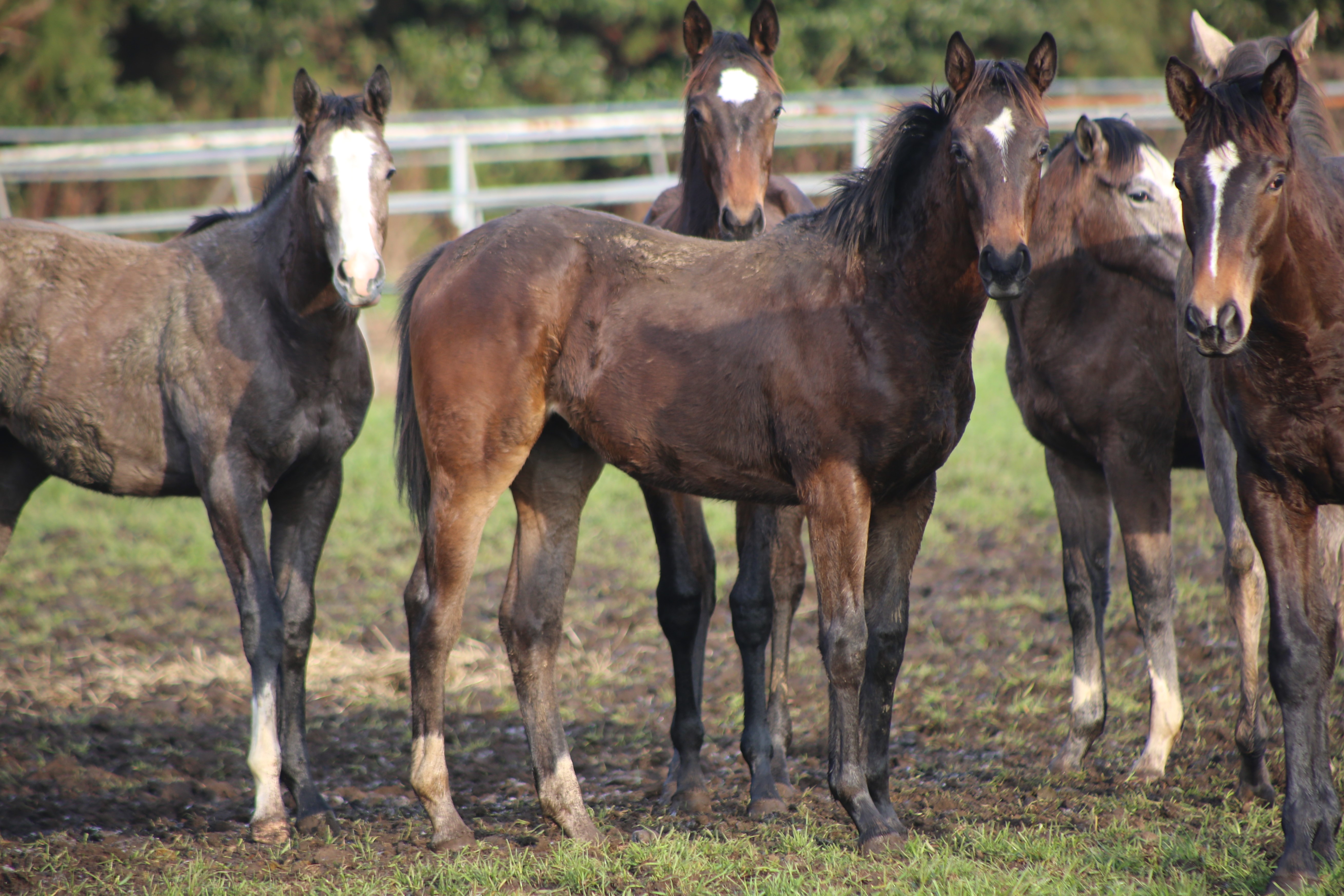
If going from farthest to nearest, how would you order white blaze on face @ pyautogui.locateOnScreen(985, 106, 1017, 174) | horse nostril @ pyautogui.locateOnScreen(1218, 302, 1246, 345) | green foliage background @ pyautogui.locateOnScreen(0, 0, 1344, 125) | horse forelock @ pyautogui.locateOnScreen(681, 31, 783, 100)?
green foliage background @ pyautogui.locateOnScreen(0, 0, 1344, 125) → horse forelock @ pyautogui.locateOnScreen(681, 31, 783, 100) → white blaze on face @ pyautogui.locateOnScreen(985, 106, 1017, 174) → horse nostril @ pyautogui.locateOnScreen(1218, 302, 1246, 345)

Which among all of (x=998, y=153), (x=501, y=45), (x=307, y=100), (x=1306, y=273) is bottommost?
(x=1306, y=273)

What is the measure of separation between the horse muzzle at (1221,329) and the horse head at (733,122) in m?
2.12

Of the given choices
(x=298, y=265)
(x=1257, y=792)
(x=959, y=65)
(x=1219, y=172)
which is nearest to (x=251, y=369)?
(x=298, y=265)

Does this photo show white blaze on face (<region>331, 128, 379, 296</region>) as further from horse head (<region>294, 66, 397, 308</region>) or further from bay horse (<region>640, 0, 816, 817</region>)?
bay horse (<region>640, 0, 816, 817</region>)

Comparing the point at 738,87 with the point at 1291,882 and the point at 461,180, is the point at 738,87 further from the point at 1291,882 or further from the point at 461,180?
the point at 461,180

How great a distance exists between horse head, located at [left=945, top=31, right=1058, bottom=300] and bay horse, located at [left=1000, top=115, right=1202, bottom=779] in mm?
1246

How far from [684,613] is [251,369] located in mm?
1986

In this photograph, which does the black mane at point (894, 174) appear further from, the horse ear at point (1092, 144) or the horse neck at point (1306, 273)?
the horse ear at point (1092, 144)

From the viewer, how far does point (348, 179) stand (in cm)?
450

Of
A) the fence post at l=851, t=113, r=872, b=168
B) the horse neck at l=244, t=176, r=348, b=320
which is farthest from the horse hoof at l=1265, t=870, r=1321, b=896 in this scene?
the fence post at l=851, t=113, r=872, b=168

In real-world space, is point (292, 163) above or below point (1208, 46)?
below

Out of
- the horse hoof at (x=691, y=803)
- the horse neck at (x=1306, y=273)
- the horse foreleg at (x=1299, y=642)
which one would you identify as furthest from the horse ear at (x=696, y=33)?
the horse hoof at (x=691, y=803)

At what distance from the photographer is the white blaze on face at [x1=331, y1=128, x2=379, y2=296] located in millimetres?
4352

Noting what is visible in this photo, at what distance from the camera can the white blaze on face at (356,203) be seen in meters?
4.35
